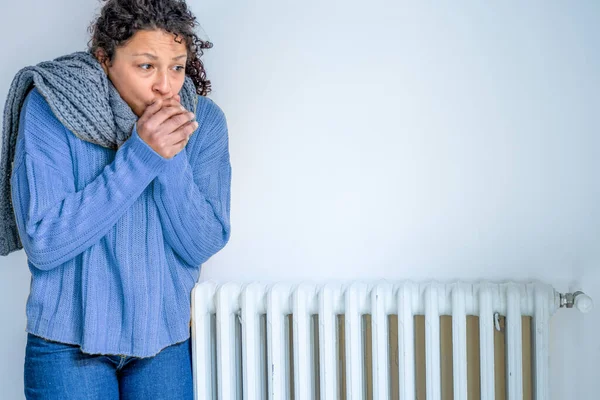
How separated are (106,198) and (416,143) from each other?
0.69 metres

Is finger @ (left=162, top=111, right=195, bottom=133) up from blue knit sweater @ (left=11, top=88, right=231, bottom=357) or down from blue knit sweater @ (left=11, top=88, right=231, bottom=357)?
up

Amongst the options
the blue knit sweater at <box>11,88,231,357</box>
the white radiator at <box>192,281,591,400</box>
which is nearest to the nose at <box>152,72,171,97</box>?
the blue knit sweater at <box>11,88,231,357</box>

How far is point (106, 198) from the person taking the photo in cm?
109

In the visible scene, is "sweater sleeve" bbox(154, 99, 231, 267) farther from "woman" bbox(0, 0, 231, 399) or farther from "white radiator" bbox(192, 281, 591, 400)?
"white radiator" bbox(192, 281, 591, 400)

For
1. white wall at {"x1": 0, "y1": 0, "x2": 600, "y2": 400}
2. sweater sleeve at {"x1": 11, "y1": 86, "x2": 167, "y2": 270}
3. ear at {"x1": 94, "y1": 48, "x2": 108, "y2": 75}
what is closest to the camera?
sweater sleeve at {"x1": 11, "y1": 86, "x2": 167, "y2": 270}

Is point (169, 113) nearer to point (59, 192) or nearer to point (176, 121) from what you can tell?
point (176, 121)

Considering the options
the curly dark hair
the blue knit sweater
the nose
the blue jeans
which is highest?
the curly dark hair

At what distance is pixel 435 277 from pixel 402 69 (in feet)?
1.56

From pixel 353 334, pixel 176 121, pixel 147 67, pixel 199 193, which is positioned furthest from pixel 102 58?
pixel 353 334

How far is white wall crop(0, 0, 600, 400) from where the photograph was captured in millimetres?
1328

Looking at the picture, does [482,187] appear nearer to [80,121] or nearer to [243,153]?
[243,153]

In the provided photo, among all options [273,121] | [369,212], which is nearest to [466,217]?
[369,212]

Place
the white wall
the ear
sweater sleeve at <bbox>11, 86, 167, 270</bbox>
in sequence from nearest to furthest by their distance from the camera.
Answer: sweater sleeve at <bbox>11, 86, 167, 270</bbox> → the ear → the white wall

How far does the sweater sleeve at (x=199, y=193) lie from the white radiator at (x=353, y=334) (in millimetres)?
181
